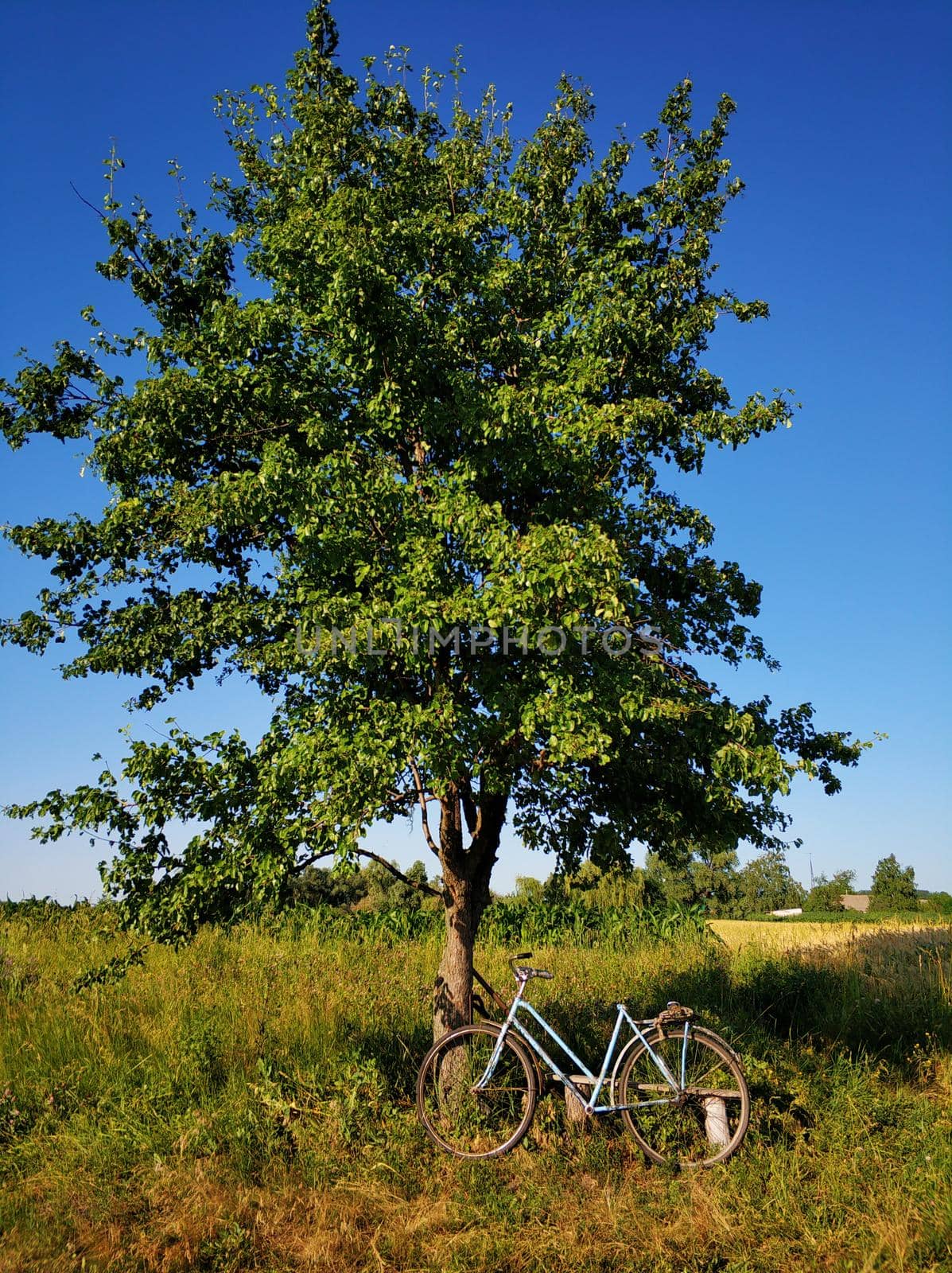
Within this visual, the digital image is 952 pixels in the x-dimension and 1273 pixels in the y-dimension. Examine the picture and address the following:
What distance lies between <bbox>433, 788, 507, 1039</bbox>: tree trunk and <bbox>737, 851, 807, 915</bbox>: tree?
7969 cm

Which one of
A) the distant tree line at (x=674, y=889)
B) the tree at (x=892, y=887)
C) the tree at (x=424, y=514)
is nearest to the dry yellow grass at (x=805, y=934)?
the distant tree line at (x=674, y=889)

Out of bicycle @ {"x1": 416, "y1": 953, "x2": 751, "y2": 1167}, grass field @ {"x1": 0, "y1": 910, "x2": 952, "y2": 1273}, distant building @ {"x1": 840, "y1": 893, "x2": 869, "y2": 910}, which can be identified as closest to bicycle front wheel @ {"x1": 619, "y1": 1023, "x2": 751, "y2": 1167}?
bicycle @ {"x1": 416, "y1": 953, "x2": 751, "y2": 1167}

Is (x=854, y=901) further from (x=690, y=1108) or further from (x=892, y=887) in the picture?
(x=690, y=1108)

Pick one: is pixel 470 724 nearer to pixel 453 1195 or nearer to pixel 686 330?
pixel 453 1195

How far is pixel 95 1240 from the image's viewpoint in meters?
7.26

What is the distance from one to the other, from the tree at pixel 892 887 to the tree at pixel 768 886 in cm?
1286

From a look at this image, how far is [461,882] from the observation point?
10906mm

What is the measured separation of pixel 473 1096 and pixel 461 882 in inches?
99.3

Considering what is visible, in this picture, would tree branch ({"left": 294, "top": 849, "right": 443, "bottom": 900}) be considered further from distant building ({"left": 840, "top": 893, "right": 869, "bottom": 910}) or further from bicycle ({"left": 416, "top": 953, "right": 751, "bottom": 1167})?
distant building ({"left": 840, "top": 893, "right": 869, "bottom": 910})

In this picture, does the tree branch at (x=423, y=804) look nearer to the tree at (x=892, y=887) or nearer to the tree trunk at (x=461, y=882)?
the tree trunk at (x=461, y=882)

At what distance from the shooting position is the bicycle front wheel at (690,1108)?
849 cm

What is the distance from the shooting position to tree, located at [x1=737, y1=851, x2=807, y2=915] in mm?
86688

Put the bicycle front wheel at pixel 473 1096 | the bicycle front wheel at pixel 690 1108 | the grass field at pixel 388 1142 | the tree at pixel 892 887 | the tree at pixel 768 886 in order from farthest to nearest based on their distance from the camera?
the tree at pixel 768 886 → the tree at pixel 892 887 → the bicycle front wheel at pixel 473 1096 → the bicycle front wheel at pixel 690 1108 → the grass field at pixel 388 1142

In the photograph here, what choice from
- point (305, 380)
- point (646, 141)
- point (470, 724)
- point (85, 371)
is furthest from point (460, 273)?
point (470, 724)
